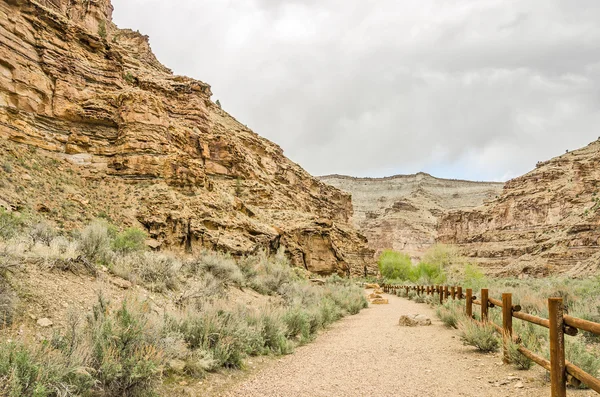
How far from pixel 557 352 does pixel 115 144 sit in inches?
1240

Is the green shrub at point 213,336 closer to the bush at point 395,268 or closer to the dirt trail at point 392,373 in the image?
the dirt trail at point 392,373

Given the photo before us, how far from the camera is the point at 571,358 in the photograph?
4.91 meters

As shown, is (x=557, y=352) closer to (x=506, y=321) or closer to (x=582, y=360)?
(x=582, y=360)

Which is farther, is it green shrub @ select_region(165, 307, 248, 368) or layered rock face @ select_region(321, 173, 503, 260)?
layered rock face @ select_region(321, 173, 503, 260)

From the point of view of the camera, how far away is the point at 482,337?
717cm

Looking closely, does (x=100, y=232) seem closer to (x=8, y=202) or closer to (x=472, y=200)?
(x=8, y=202)

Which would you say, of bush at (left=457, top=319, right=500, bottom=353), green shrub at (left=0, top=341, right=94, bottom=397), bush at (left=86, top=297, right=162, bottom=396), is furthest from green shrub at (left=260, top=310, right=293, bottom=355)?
green shrub at (left=0, top=341, right=94, bottom=397)

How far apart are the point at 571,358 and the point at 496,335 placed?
2.57 meters

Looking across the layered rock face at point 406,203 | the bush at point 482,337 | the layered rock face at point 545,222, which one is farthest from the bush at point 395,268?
the layered rock face at point 406,203

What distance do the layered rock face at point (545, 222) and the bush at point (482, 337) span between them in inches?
1655

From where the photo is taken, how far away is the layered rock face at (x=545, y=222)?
5588 centimetres

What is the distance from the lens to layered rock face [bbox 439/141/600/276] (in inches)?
2200

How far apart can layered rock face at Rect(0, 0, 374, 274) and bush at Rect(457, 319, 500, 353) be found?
20575mm

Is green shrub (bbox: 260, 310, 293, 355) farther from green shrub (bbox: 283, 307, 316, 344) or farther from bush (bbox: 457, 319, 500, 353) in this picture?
bush (bbox: 457, 319, 500, 353)
